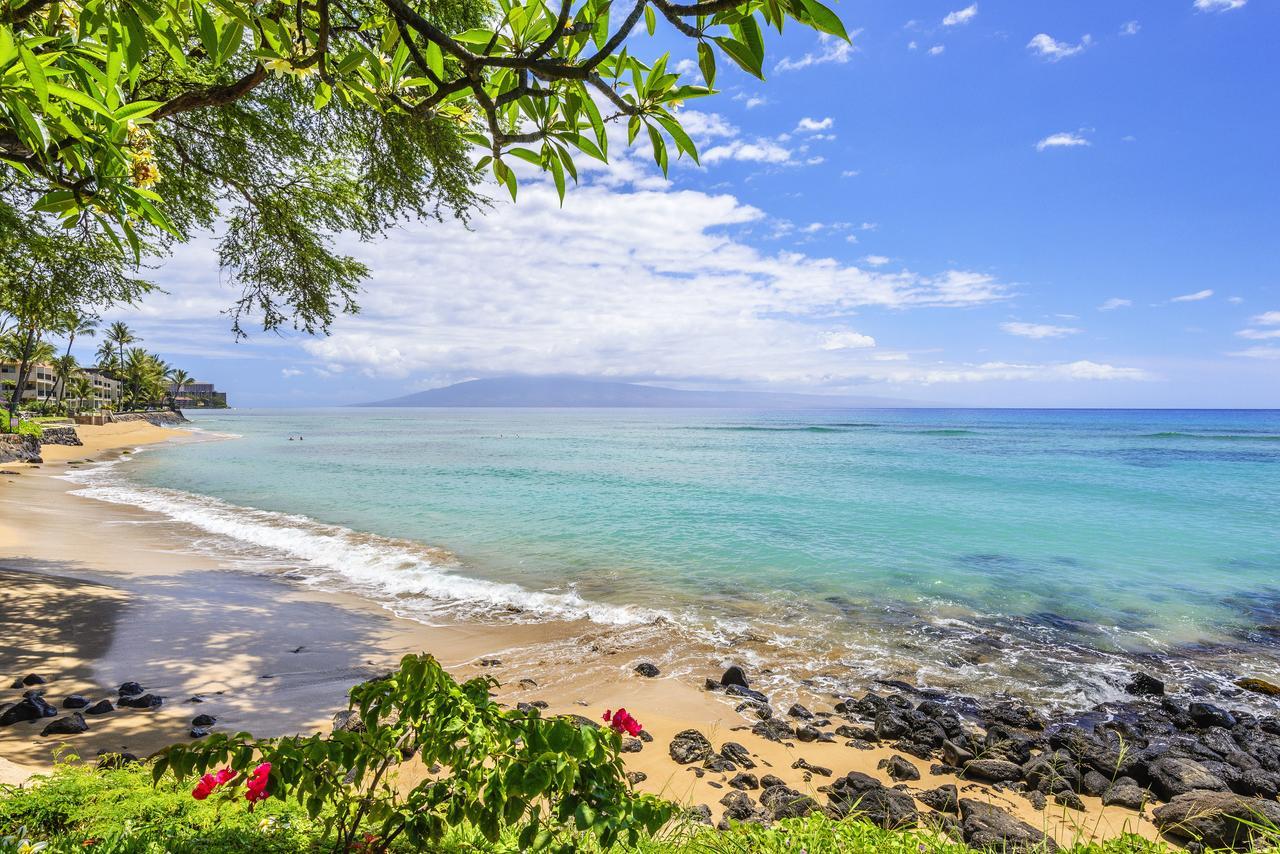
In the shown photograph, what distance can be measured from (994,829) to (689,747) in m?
2.48

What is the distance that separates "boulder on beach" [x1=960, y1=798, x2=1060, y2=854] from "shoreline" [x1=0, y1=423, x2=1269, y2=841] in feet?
1.05

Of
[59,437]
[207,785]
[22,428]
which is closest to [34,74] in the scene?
[207,785]

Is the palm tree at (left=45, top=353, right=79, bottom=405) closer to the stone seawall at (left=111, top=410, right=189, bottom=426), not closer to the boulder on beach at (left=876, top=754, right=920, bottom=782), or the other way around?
the stone seawall at (left=111, top=410, right=189, bottom=426)

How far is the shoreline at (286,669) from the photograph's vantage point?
521 centimetres

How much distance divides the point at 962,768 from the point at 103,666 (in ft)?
29.8

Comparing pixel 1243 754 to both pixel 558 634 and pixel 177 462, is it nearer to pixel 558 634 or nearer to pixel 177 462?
pixel 558 634

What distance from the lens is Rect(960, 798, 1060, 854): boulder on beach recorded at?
14.0 feet

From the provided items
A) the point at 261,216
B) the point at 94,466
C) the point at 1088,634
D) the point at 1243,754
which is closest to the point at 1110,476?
the point at 1088,634

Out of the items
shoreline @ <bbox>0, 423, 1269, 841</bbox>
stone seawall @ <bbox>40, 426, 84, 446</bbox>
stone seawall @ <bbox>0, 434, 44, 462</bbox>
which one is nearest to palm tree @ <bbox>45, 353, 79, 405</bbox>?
stone seawall @ <bbox>40, 426, 84, 446</bbox>

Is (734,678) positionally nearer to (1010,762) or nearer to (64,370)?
(1010,762)

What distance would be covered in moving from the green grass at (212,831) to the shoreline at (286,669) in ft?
3.30

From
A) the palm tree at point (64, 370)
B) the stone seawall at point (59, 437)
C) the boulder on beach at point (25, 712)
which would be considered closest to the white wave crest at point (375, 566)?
the boulder on beach at point (25, 712)

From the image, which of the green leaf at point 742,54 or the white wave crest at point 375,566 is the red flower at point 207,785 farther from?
the white wave crest at point 375,566

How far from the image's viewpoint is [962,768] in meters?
5.60
